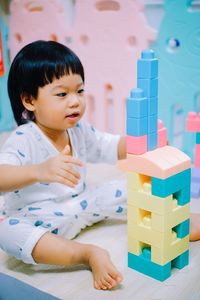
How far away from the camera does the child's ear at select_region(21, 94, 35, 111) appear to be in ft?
2.87

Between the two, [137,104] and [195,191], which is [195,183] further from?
[137,104]

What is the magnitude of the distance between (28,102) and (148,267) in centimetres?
41

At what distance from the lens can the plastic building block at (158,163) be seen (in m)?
0.67

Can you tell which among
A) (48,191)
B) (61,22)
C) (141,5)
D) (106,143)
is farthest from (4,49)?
(48,191)

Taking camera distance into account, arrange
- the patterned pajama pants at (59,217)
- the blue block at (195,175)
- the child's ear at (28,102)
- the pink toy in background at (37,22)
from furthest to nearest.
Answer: the pink toy in background at (37,22)
the blue block at (195,175)
the child's ear at (28,102)
the patterned pajama pants at (59,217)

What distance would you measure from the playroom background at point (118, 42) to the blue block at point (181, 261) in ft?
2.00

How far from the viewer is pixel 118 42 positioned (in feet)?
4.57

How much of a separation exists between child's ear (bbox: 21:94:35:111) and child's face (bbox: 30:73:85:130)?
2 centimetres

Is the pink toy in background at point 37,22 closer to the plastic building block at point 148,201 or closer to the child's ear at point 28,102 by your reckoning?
the child's ear at point 28,102

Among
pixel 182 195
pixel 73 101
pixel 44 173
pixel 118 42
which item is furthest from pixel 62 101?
pixel 118 42

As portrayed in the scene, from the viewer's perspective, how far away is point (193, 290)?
0.69m

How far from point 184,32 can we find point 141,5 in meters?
0.16

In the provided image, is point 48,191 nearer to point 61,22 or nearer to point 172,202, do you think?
point 172,202

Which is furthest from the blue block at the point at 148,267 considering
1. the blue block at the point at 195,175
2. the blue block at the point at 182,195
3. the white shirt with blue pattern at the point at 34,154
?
the blue block at the point at 195,175
